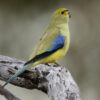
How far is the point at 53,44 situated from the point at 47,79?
179 millimetres

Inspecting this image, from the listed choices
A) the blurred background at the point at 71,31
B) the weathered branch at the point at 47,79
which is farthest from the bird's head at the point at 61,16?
the blurred background at the point at 71,31

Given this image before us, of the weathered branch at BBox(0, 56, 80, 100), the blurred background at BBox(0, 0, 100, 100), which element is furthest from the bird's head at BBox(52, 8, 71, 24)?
the blurred background at BBox(0, 0, 100, 100)

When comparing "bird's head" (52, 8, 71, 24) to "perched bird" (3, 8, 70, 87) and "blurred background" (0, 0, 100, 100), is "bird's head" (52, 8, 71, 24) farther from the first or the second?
"blurred background" (0, 0, 100, 100)

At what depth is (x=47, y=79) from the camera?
107 inches

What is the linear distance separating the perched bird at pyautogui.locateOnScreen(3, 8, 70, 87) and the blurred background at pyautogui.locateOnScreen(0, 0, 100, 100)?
2534mm

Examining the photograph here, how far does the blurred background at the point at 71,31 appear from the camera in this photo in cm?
560

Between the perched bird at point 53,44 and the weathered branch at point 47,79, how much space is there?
0.06m

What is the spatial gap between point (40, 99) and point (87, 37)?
0.81 m

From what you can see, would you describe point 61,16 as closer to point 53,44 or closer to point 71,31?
point 53,44

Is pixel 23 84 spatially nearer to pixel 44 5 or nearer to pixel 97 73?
pixel 97 73

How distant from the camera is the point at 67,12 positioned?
2879mm

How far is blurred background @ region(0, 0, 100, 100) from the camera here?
18.4ft

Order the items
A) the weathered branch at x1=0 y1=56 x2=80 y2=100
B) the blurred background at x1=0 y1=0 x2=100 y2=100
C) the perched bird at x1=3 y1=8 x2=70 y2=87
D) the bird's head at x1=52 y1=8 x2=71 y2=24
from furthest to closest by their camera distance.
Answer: the blurred background at x1=0 y1=0 x2=100 y2=100, the bird's head at x1=52 y1=8 x2=71 y2=24, the perched bird at x1=3 y1=8 x2=70 y2=87, the weathered branch at x1=0 y1=56 x2=80 y2=100

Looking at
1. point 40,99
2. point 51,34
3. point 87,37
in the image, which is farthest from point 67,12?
point 87,37
